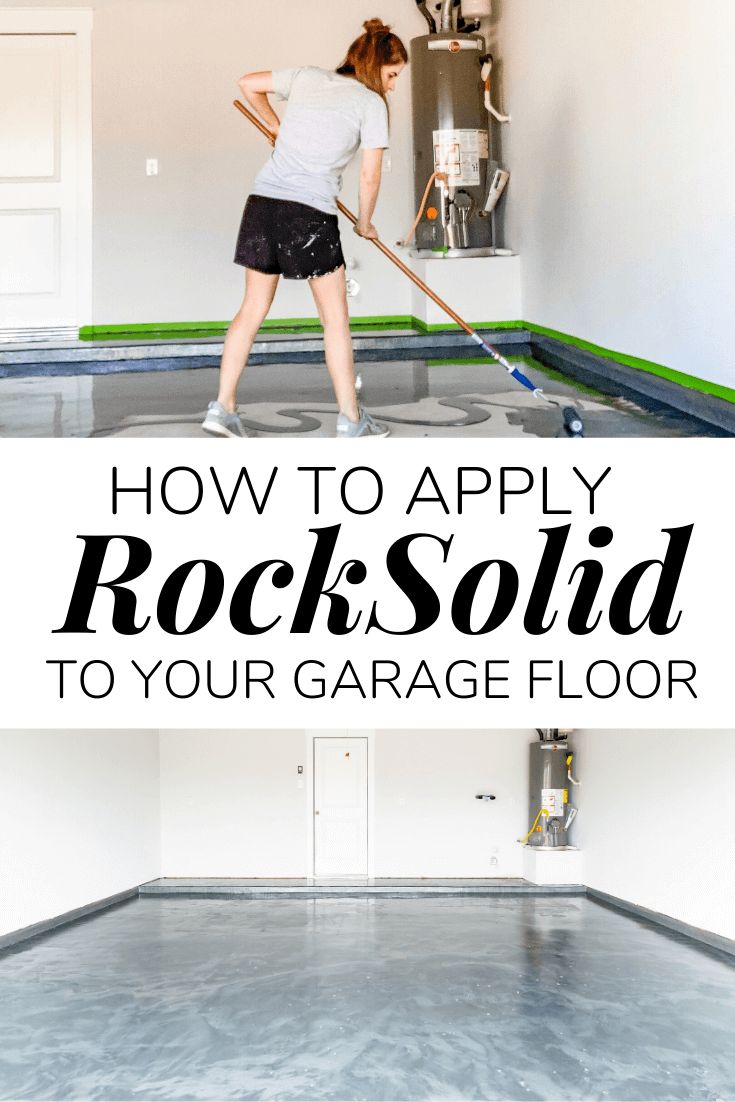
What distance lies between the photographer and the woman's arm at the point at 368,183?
11.5ft

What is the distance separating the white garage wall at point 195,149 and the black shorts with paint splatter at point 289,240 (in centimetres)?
334

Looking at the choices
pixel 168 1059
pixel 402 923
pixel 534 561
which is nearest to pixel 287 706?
pixel 534 561

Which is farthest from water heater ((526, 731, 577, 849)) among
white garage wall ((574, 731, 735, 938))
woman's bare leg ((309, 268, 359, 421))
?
woman's bare leg ((309, 268, 359, 421))

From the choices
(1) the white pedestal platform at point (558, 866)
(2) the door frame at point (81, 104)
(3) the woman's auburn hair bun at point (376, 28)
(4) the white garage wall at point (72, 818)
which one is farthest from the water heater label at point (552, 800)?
(3) the woman's auburn hair bun at point (376, 28)

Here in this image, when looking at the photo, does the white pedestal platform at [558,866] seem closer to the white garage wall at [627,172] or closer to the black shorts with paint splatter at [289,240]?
the white garage wall at [627,172]

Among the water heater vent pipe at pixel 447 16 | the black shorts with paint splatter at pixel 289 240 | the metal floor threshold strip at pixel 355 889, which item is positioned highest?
the water heater vent pipe at pixel 447 16

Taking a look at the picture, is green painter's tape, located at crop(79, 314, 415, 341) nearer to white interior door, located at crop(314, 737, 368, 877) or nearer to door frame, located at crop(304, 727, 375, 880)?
door frame, located at crop(304, 727, 375, 880)

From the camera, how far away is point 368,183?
3537 mm

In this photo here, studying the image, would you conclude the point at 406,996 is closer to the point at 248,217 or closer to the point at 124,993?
the point at 124,993

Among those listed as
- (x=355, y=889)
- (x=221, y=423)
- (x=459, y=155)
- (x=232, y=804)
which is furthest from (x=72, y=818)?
(x=221, y=423)

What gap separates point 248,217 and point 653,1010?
4.01m

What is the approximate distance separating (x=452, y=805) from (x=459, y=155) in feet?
16.1

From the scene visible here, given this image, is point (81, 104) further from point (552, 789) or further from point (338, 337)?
point (552, 789)

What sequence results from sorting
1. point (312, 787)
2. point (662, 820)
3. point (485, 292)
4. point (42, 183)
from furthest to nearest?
point (312, 787)
point (662, 820)
point (42, 183)
point (485, 292)
